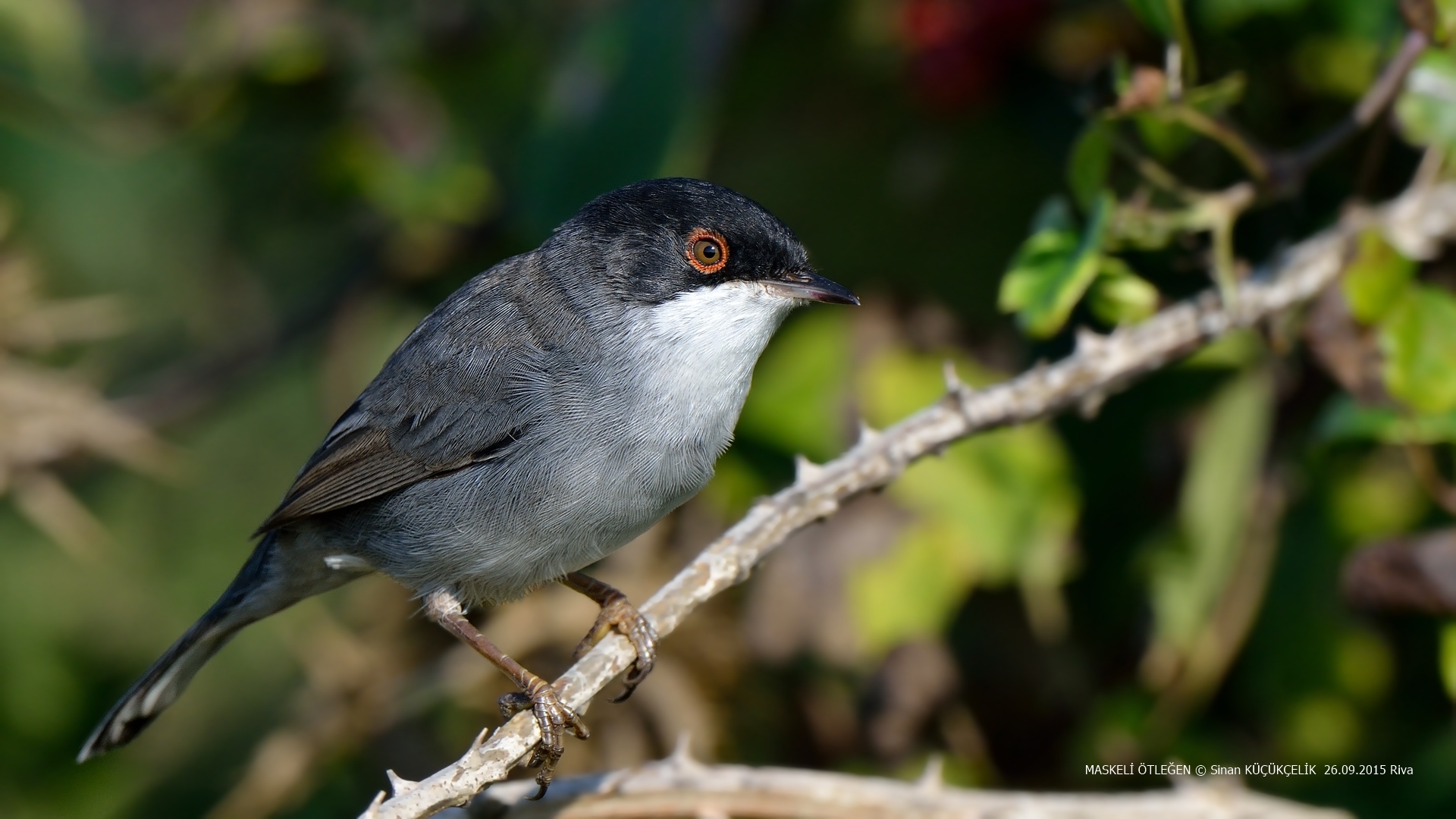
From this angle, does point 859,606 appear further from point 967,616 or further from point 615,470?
point 615,470

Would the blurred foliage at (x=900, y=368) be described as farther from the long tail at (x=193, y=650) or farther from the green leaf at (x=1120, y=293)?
the long tail at (x=193, y=650)

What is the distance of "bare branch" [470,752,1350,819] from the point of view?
2551mm

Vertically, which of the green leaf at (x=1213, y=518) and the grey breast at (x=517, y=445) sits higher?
the grey breast at (x=517, y=445)

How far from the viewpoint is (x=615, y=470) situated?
3.02m

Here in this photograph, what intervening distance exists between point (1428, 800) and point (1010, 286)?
1.80 m

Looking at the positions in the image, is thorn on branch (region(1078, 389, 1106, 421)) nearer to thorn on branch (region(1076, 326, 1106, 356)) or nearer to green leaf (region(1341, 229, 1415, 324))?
thorn on branch (region(1076, 326, 1106, 356))

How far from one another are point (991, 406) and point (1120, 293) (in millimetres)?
419

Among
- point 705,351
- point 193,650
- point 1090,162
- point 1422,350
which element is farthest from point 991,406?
point 193,650

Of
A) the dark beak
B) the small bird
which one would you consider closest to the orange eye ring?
the small bird

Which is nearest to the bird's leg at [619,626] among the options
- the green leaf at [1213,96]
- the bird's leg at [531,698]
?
the bird's leg at [531,698]

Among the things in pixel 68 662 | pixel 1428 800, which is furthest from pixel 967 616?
pixel 68 662

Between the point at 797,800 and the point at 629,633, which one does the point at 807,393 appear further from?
the point at 797,800

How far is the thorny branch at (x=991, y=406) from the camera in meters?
2.58

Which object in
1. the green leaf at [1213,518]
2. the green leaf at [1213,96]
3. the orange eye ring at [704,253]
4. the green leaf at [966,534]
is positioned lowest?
the green leaf at [1213,518]
